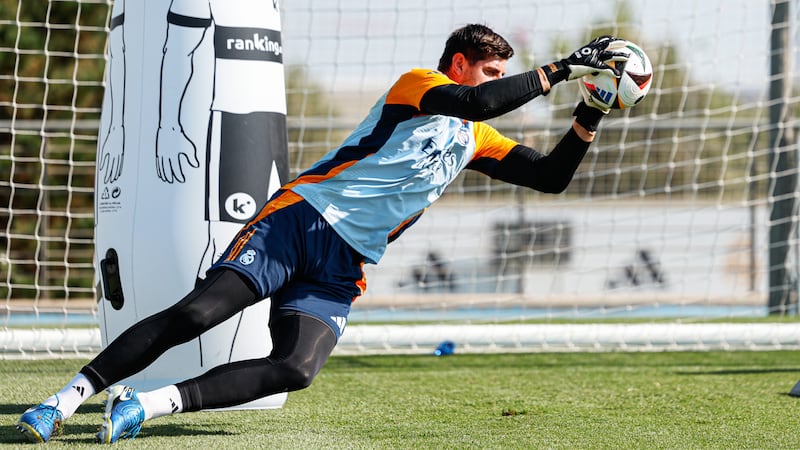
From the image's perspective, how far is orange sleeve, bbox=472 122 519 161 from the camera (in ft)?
12.4

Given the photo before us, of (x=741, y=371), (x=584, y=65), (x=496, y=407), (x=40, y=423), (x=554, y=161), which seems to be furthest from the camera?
(x=741, y=371)

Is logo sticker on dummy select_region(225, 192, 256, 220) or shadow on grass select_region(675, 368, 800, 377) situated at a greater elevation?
logo sticker on dummy select_region(225, 192, 256, 220)

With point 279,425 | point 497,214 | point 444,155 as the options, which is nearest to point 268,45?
point 444,155

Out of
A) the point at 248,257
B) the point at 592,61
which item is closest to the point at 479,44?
the point at 592,61

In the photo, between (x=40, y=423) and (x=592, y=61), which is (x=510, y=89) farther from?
(x=40, y=423)

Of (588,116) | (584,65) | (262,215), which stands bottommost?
(262,215)

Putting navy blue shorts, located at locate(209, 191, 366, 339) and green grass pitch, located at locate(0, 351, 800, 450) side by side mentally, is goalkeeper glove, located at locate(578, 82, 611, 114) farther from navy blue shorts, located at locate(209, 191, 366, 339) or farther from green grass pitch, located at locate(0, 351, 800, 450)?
green grass pitch, located at locate(0, 351, 800, 450)

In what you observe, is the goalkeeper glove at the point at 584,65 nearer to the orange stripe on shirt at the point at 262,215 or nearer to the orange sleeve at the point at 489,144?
the orange sleeve at the point at 489,144

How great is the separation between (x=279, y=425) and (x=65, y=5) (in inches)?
359

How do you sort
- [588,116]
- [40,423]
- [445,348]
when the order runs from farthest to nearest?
1. [445,348]
2. [588,116]
3. [40,423]

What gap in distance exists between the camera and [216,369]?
316 centimetres

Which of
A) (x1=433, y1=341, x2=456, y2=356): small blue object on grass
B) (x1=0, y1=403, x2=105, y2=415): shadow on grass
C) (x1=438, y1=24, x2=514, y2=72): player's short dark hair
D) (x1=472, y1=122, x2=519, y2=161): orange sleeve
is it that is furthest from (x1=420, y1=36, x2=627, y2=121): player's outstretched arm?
(x1=433, y1=341, x2=456, y2=356): small blue object on grass

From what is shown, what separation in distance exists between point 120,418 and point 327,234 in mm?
889

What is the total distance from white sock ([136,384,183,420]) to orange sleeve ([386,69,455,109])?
4.01 ft
